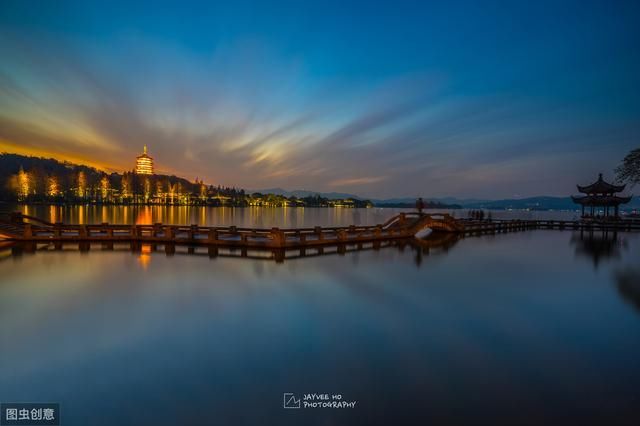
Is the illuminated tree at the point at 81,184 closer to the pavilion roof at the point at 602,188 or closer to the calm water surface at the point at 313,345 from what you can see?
the calm water surface at the point at 313,345

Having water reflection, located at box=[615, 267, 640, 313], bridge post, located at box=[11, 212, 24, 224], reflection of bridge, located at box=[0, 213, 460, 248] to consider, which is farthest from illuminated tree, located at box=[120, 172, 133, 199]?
water reflection, located at box=[615, 267, 640, 313]

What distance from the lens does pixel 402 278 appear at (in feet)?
47.2

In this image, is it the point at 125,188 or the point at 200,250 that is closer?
the point at 200,250

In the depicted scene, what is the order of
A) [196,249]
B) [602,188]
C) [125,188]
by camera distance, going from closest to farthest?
1. [196,249]
2. [602,188]
3. [125,188]

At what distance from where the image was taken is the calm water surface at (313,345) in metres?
5.12

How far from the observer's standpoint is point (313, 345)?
7395 mm

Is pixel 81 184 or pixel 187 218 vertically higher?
pixel 81 184

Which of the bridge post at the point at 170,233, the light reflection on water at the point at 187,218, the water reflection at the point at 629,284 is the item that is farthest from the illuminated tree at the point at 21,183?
the water reflection at the point at 629,284

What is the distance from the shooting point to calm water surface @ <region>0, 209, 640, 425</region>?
512cm

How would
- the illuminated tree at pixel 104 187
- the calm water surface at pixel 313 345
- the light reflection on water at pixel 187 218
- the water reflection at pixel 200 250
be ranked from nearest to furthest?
the calm water surface at pixel 313 345
the water reflection at pixel 200 250
the light reflection on water at pixel 187 218
the illuminated tree at pixel 104 187

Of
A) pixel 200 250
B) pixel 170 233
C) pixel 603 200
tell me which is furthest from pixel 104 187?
pixel 603 200

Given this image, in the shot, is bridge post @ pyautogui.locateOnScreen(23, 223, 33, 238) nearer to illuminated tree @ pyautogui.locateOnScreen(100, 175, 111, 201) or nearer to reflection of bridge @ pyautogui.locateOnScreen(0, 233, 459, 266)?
reflection of bridge @ pyautogui.locateOnScreen(0, 233, 459, 266)

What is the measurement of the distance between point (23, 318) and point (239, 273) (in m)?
7.34

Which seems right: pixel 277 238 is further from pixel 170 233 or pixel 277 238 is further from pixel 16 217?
pixel 16 217
